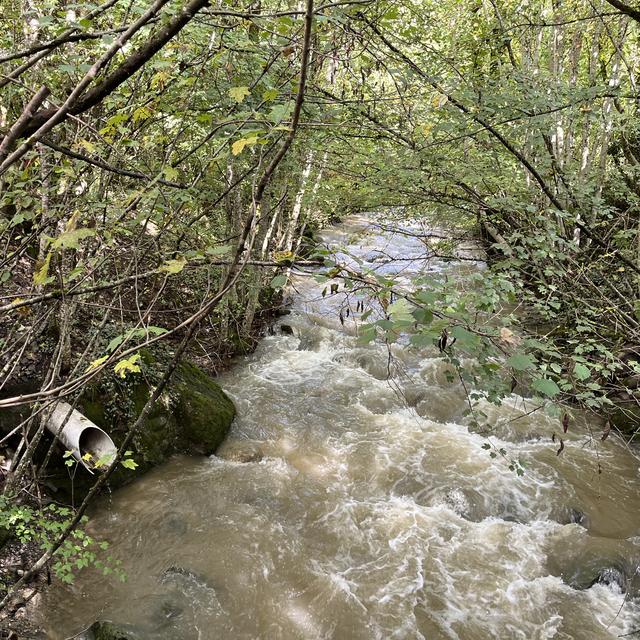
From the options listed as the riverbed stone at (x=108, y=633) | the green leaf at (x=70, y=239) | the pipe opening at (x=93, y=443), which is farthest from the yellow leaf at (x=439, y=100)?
the riverbed stone at (x=108, y=633)

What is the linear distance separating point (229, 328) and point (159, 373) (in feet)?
10.2

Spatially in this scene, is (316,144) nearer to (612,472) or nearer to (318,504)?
(318,504)

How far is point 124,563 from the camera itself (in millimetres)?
4465

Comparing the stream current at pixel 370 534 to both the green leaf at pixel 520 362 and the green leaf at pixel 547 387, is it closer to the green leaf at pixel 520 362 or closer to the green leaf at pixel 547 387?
the green leaf at pixel 547 387

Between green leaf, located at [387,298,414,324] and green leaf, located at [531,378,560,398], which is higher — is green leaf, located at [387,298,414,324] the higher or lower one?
the higher one

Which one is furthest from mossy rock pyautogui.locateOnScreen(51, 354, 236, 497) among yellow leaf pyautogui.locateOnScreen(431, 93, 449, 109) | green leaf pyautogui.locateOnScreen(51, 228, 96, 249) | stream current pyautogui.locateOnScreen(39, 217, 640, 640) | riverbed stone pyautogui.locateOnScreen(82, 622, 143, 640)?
yellow leaf pyautogui.locateOnScreen(431, 93, 449, 109)

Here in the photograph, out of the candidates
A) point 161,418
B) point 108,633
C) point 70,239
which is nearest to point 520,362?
point 70,239

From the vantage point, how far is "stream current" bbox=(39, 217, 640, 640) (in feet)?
13.5

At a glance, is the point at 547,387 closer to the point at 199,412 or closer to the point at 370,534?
the point at 370,534

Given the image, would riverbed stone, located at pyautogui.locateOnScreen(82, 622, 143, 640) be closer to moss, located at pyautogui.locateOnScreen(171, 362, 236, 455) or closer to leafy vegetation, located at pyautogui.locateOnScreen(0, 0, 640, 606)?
leafy vegetation, located at pyautogui.locateOnScreen(0, 0, 640, 606)

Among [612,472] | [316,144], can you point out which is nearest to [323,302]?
[316,144]

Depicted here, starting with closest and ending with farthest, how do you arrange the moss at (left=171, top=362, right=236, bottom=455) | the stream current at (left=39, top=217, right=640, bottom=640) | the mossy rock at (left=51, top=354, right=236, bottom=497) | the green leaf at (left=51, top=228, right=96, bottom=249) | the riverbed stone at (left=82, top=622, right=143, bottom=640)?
the green leaf at (left=51, top=228, right=96, bottom=249) < the riverbed stone at (left=82, top=622, right=143, bottom=640) < the stream current at (left=39, top=217, right=640, bottom=640) < the mossy rock at (left=51, top=354, right=236, bottom=497) < the moss at (left=171, top=362, right=236, bottom=455)

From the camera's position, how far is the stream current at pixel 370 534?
4.11 m

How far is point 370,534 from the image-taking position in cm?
515
